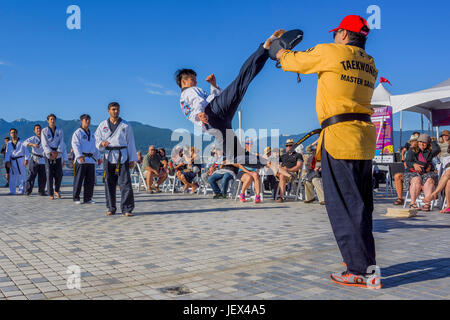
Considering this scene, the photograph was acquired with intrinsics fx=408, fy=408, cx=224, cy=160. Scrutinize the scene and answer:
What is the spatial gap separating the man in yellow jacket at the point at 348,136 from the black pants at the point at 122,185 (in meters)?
5.10

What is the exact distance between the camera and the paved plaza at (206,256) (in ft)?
10.6

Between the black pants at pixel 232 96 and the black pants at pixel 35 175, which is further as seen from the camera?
the black pants at pixel 35 175

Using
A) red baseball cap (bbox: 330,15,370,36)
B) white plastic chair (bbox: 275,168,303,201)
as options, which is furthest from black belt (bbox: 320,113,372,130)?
white plastic chair (bbox: 275,168,303,201)

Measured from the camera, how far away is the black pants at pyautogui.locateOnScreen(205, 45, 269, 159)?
13.2ft

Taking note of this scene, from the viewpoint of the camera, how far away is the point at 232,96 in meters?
4.30

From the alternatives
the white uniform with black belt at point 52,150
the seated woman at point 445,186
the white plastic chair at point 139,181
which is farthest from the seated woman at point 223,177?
the seated woman at point 445,186

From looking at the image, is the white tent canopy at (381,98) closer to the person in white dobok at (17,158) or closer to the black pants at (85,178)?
the black pants at (85,178)

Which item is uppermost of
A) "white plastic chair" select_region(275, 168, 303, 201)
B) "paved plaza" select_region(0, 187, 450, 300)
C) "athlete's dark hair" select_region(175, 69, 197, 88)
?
"athlete's dark hair" select_region(175, 69, 197, 88)

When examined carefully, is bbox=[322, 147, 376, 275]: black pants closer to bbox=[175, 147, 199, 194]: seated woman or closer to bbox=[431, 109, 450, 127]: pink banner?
bbox=[175, 147, 199, 194]: seated woman

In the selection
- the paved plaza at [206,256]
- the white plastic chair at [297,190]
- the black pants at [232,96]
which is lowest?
the paved plaza at [206,256]

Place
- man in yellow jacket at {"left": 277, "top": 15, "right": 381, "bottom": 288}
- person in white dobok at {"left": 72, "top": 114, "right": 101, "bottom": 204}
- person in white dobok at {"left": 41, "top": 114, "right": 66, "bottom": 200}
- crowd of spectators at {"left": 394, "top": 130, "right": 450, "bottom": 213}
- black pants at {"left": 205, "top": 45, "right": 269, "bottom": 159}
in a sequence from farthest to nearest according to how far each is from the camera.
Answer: person in white dobok at {"left": 41, "top": 114, "right": 66, "bottom": 200}
person in white dobok at {"left": 72, "top": 114, "right": 101, "bottom": 204}
crowd of spectators at {"left": 394, "top": 130, "right": 450, "bottom": 213}
black pants at {"left": 205, "top": 45, "right": 269, "bottom": 159}
man in yellow jacket at {"left": 277, "top": 15, "right": 381, "bottom": 288}

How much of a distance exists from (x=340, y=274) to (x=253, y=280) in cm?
73

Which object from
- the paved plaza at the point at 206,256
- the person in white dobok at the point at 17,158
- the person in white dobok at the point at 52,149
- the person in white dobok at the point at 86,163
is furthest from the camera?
the person in white dobok at the point at 17,158

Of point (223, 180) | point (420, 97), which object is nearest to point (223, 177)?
point (223, 180)
